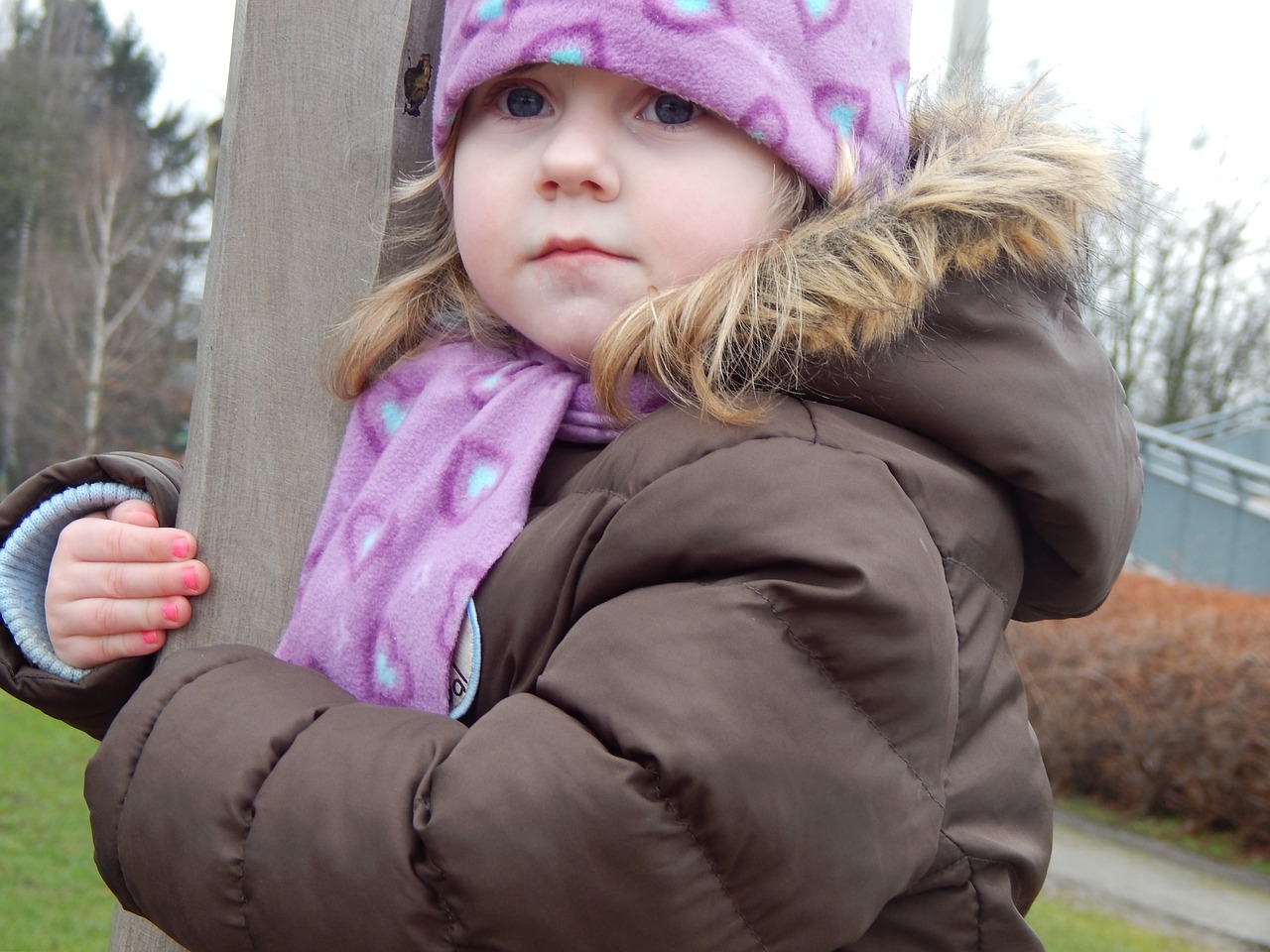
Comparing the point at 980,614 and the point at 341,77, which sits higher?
the point at 341,77

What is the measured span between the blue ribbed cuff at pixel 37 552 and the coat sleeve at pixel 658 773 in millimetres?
568

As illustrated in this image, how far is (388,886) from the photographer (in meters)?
1.11

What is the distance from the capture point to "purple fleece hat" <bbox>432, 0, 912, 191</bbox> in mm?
1428

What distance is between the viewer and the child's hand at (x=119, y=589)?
5.15 ft

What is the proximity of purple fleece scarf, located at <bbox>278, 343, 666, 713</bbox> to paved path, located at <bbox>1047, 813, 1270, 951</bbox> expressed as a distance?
409 centimetres

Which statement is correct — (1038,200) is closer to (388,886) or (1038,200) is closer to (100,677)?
(388,886)

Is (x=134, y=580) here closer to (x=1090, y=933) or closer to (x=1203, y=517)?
(x=1090, y=933)

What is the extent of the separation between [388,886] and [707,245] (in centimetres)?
78

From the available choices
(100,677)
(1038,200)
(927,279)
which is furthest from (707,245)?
(100,677)

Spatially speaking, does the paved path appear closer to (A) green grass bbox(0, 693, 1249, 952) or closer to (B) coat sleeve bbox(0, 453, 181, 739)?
(A) green grass bbox(0, 693, 1249, 952)

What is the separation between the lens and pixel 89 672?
1.62 metres

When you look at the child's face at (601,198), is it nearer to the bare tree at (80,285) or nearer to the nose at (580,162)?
the nose at (580,162)

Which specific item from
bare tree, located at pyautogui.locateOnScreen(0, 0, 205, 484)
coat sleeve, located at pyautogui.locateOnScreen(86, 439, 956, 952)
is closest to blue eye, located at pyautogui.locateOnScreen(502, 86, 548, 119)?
coat sleeve, located at pyautogui.locateOnScreen(86, 439, 956, 952)

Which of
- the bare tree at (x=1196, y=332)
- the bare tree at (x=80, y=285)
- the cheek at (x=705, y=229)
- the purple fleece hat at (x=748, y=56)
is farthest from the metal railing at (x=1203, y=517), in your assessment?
the bare tree at (x=80, y=285)
